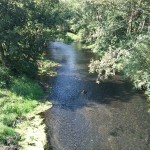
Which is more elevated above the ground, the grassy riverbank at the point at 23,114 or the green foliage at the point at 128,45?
the green foliage at the point at 128,45

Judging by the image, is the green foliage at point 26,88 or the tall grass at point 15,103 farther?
the green foliage at point 26,88

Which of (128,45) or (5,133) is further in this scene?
(128,45)

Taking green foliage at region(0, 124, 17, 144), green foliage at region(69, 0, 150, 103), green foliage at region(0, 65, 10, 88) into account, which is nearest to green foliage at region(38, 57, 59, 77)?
green foliage at region(69, 0, 150, 103)

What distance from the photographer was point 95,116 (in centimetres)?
3541

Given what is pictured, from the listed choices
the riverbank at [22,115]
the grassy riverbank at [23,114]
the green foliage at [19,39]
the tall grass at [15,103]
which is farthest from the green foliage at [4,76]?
the green foliage at [19,39]

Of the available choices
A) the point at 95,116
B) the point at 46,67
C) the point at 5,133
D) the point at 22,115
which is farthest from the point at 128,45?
the point at 5,133

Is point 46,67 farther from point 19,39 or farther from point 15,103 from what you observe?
point 15,103

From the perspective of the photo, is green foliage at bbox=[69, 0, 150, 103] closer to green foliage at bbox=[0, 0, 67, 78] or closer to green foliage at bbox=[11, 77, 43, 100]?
green foliage at bbox=[0, 0, 67, 78]

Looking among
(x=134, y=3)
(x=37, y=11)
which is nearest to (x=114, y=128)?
(x=134, y=3)

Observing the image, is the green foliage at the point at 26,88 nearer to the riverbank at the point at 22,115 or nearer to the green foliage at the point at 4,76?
the riverbank at the point at 22,115

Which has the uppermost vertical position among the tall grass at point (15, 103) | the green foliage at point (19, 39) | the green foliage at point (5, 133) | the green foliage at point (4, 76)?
the green foliage at point (19, 39)

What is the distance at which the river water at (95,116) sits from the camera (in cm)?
2908

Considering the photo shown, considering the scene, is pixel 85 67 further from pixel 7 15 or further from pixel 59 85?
pixel 7 15

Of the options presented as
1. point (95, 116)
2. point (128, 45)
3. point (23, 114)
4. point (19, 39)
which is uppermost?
point (128, 45)
